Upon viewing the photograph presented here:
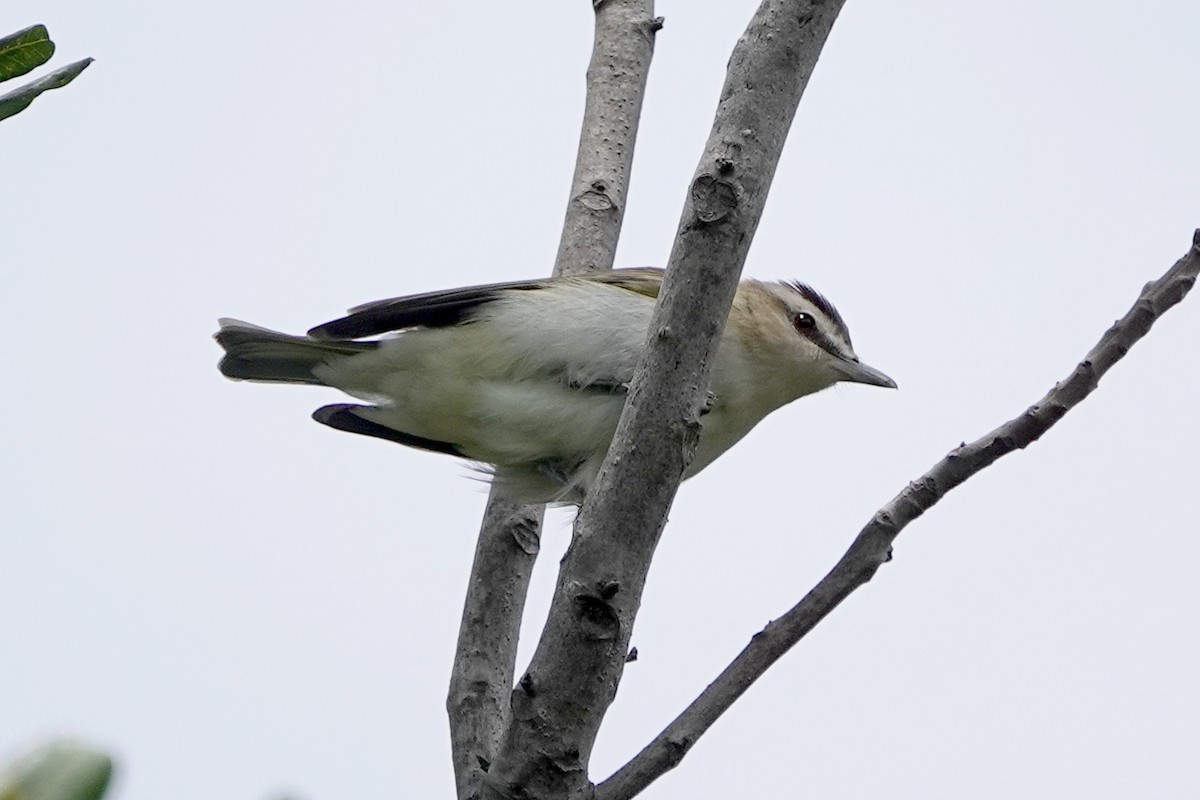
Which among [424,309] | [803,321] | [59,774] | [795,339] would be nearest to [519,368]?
[424,309]

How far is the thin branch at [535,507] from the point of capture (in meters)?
4.13

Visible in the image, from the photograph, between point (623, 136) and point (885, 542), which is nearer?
point (885, 542)

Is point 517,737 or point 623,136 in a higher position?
point 623,136

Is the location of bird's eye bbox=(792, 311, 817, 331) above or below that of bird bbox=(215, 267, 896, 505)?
above

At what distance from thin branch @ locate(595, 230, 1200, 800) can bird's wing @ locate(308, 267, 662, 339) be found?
2401mm

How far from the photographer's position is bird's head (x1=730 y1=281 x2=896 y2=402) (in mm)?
5641

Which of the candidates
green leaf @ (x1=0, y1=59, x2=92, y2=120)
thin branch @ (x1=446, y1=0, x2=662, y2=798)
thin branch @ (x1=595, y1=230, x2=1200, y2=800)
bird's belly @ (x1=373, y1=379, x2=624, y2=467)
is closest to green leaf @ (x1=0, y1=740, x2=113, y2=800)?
green leaf @ (x1=0, y1=59, x2=92, y2=120)

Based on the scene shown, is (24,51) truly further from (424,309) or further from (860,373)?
(860,373)

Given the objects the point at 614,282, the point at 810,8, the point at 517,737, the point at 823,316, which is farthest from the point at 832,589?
the point at 823,316

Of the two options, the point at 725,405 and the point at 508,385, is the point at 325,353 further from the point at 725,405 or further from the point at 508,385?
the point at 725,405

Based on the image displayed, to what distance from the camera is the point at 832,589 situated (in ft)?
10.2

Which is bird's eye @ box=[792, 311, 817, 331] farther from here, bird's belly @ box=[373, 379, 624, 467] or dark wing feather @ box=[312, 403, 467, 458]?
dark wing feather @ box=[312, 403, 467, 458]

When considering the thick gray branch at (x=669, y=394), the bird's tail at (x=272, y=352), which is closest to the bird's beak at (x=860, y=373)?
the bird's tail at (x=272, y=352)

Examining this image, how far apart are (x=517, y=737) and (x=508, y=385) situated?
250 centimetres
